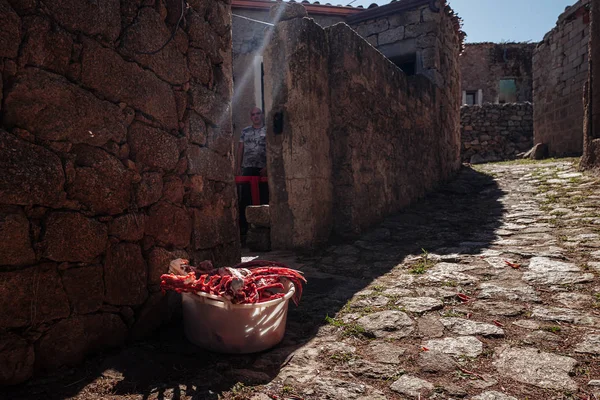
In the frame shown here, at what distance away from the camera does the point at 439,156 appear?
7.77 meters

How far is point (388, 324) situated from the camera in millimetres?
2408

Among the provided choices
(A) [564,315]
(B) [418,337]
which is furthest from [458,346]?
(A) [564,315]

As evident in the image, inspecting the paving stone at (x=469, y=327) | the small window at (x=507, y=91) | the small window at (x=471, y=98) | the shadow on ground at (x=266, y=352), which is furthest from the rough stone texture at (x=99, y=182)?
the small window at (x=507, y=91)

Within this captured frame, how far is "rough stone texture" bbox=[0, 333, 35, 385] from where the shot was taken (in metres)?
1.54

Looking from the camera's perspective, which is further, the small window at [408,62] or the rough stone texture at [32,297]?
the small window at [408,62]

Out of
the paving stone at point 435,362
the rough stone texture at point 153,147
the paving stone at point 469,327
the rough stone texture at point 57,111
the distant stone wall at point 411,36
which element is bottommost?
the paving stone at point 435,362

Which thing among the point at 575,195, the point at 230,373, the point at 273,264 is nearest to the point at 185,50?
the point at 273,264

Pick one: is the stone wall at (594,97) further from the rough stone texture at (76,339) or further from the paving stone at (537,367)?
the rough stone texture at (76,339)

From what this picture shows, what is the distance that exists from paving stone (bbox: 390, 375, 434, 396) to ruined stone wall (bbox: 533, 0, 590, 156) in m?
9.71

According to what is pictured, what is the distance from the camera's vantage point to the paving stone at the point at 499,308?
248 cm

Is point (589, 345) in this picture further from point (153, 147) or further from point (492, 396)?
point (153, 147)

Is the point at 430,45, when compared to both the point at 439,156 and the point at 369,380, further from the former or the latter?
the point at 369,380

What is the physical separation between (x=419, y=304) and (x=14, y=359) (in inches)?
84.5

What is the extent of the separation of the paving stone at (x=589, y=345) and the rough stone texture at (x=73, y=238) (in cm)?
224
